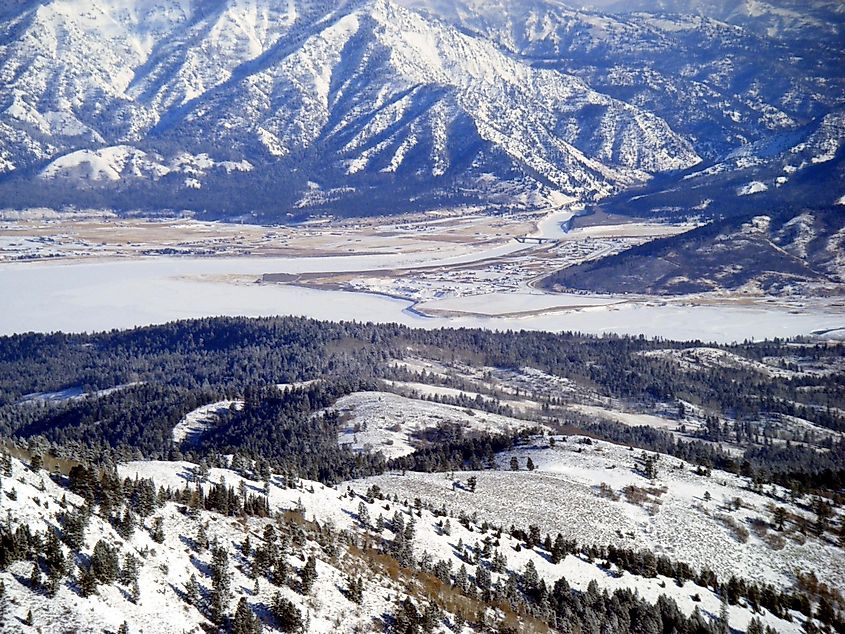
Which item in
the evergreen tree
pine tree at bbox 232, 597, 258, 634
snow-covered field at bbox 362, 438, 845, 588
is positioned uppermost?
pine tree at bbox 232, 597, 258, 634

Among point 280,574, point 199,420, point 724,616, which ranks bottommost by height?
point 199,420

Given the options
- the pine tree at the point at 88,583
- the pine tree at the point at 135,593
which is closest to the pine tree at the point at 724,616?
the pine tree at the point at 135,593

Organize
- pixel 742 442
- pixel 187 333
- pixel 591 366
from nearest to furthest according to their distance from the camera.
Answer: pixel 742 442 < pixel 591 366 < pixel 187 333

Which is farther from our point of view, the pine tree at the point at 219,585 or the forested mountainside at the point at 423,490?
the forested mountainside at the point at 423,490

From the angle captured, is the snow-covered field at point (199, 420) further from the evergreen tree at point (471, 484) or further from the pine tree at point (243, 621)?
the pine tree at point (243, 621)

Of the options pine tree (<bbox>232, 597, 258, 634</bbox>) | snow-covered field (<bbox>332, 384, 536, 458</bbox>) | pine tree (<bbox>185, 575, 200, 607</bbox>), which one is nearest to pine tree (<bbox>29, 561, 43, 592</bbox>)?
pine tree (<bbox>185, 575, 200, 607</bbox>)

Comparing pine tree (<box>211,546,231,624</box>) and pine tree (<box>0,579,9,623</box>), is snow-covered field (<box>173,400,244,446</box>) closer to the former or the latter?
pine tree (<box>211,546,231,624</box>)

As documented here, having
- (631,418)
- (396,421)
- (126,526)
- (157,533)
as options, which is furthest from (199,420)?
(126,526)

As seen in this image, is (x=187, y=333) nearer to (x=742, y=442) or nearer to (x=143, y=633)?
(x=742, y=442)

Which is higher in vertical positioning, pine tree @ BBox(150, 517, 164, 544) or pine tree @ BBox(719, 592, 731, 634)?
pine tree @ BBox(150, 517, 164, 544)

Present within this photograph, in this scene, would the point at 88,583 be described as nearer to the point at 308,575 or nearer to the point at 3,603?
the point at 3,603

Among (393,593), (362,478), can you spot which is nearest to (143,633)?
(393,593)
